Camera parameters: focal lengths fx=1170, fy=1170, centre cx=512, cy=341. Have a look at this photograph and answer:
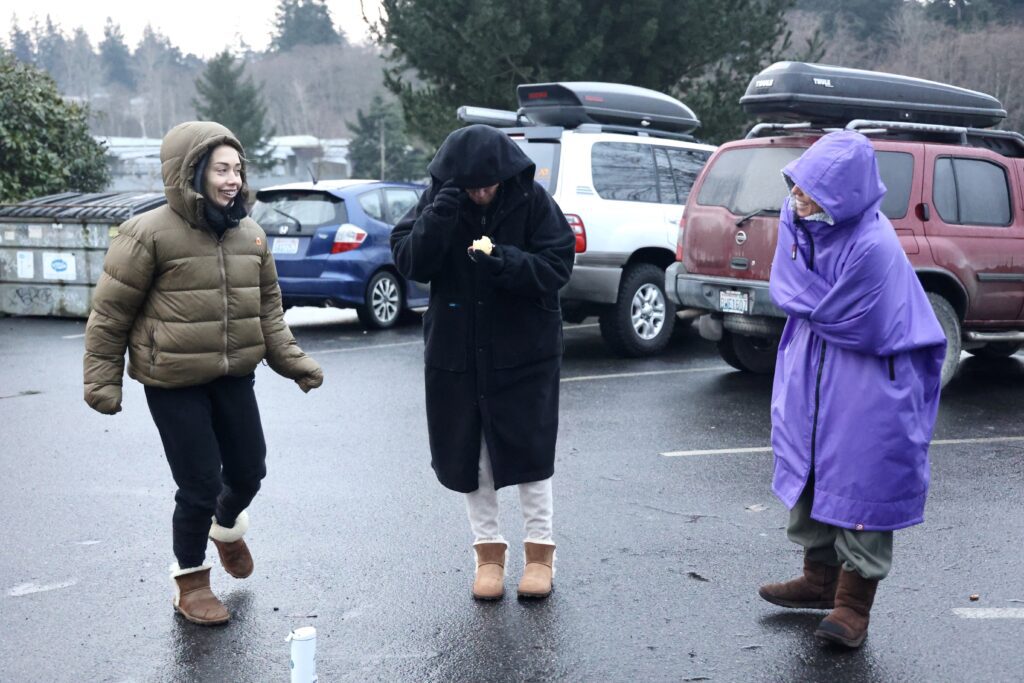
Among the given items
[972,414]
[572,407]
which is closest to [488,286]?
[572,407]

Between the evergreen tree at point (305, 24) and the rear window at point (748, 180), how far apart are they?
9308 centimetres

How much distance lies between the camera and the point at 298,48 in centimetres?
9631

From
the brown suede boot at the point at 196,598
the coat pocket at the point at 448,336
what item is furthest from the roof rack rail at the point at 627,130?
the brown suede boot at the point at 196,598

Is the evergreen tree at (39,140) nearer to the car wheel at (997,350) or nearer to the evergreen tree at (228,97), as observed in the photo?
the car wheel at (997,350)

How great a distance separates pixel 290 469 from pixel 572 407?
92.8 inches

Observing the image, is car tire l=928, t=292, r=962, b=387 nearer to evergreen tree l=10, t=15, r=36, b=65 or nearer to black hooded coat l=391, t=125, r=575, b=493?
black hooded coat l=391, t=125, r=575, b=493

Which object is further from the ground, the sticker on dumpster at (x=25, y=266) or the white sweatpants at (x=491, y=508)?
the white sweatpants at (x=491, y=508)

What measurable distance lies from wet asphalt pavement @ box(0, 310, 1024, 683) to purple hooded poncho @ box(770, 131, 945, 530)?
566mm

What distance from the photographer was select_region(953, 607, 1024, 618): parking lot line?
4.28m

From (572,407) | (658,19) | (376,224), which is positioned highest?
(658,19)

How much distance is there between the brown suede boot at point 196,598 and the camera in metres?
4.20

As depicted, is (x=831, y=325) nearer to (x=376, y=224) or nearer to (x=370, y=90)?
A: (x=376, y=224)

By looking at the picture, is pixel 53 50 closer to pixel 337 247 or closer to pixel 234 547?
pixel 337 247

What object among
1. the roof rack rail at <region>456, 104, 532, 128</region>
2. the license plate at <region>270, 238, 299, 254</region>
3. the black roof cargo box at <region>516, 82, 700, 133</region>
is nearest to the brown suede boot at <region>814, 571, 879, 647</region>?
the black roof cargo box at <region>516, 82, 700, 133</region>
